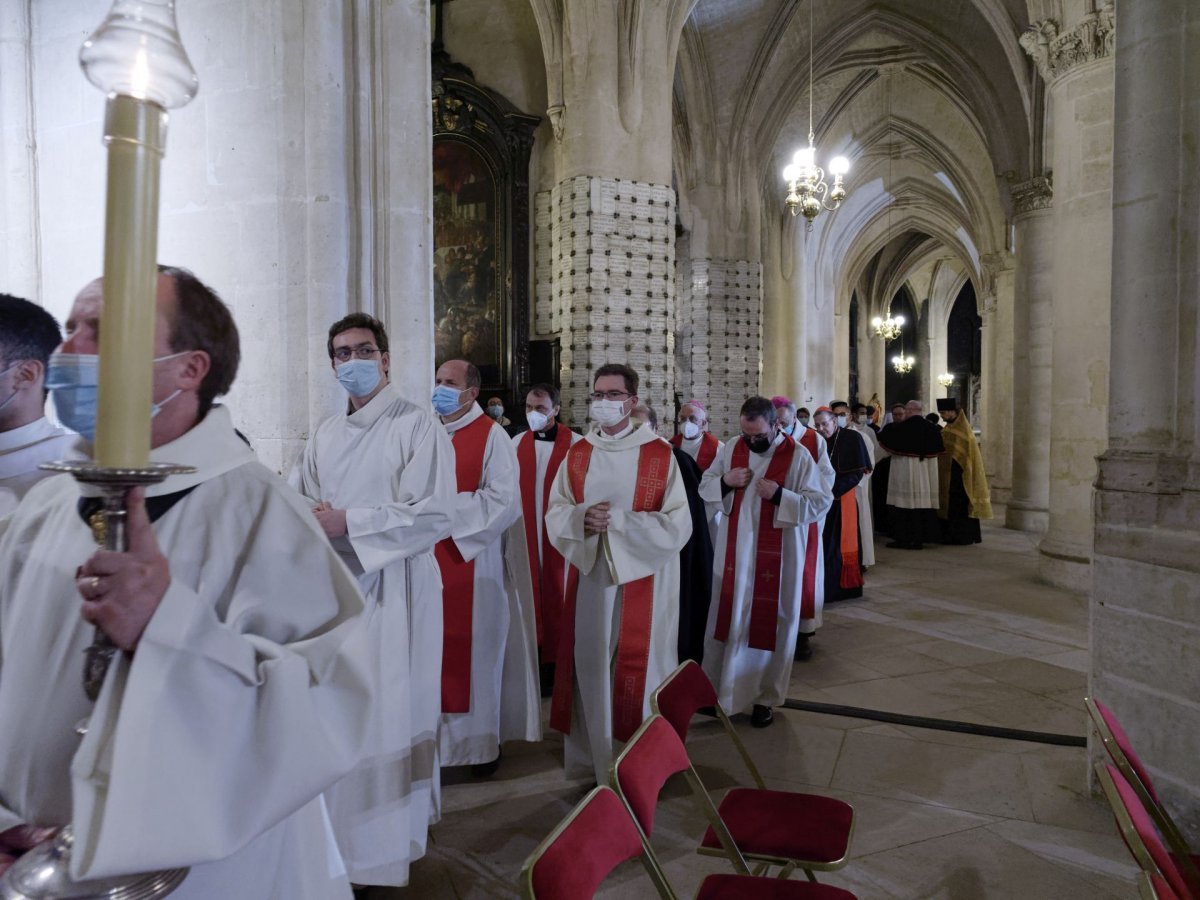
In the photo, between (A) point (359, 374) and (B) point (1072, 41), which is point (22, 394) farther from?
(B) point (1072, 41)

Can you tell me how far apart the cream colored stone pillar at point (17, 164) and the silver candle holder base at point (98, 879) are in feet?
11.8

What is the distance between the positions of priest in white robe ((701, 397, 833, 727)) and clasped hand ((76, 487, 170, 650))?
401cm

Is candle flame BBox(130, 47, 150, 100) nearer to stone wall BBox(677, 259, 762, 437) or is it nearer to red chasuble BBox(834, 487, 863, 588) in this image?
red chasuble BBox(834, 487, 863, 588)

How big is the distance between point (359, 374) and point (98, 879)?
2043 millimetres

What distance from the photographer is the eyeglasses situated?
9.33ft

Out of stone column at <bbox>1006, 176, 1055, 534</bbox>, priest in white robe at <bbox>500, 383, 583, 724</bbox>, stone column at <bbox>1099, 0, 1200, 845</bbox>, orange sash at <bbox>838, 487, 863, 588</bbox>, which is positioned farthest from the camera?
stone column at <bbox>1006, 176, 1055, 534</bbox>

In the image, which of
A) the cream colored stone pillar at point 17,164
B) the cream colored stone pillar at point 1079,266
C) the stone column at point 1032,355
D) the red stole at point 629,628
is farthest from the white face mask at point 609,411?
the stone column at point 1032,355

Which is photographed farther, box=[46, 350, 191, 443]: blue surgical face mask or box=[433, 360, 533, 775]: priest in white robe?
box=[433, 360, 533, 775]: priest in white robe

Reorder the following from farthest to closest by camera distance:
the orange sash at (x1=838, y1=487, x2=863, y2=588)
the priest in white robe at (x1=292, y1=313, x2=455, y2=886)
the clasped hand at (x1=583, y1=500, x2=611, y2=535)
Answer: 1. the orange sash at (x1=838, y1=487, x2=863, y2=588)
2. the clasped hand at (x1=583, y1=500, x2=611, y2=535)
3. the priest in white robe at (x1=292, y1=313, x2=455, y2=886)

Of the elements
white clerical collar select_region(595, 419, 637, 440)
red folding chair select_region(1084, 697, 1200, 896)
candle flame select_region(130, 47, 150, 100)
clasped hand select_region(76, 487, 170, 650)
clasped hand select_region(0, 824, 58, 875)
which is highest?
candle flame select_region(130, 47, 150, 100)

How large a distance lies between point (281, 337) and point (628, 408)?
5.33 ft

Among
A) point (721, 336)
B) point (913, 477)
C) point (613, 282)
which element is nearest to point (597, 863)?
point (613, 282)

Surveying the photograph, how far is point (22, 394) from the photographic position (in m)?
1.74

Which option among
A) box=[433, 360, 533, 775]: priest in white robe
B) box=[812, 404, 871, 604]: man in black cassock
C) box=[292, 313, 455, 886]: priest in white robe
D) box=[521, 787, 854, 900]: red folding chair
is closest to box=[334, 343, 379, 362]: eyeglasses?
box=[292, 313, 455, 886]: priest in white robe
